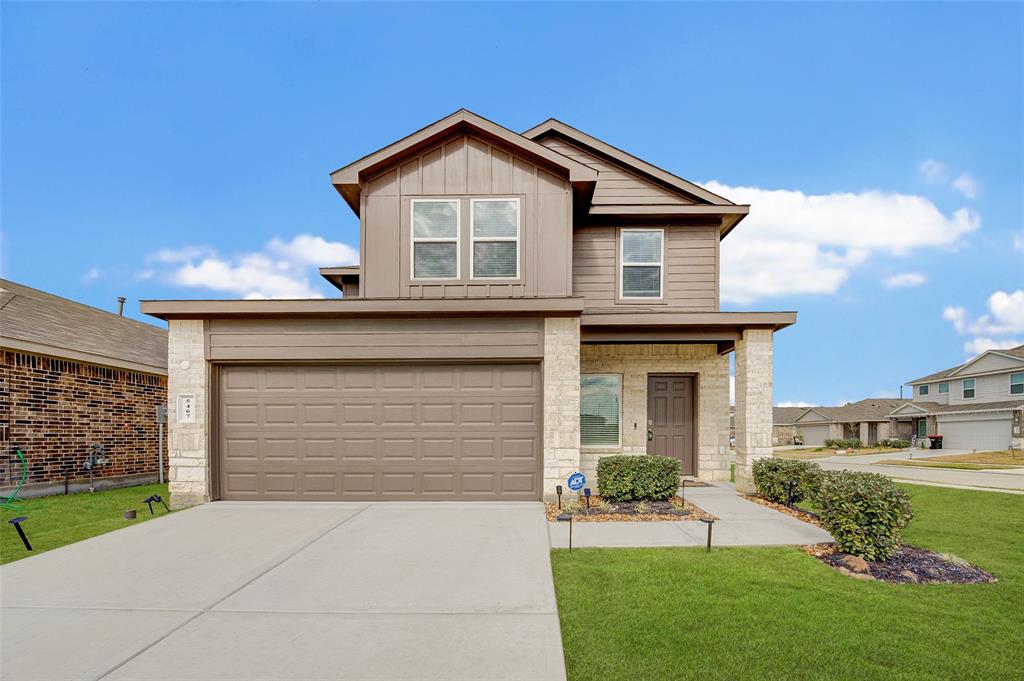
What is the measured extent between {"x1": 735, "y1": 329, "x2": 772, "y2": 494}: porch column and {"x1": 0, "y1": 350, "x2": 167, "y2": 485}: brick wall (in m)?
14.5

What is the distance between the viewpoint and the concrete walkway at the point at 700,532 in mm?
6832

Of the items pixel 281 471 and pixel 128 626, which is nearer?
pixel 128 626

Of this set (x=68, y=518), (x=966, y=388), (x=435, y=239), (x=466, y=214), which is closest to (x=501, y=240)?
(x=466, y=214)

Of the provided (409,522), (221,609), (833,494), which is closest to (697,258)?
(833,494)

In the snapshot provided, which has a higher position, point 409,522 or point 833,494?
point 833,494

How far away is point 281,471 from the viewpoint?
9422mm

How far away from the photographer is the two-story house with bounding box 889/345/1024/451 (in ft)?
101

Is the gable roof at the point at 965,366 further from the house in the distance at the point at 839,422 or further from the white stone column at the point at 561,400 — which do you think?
the white stone column at the point at 561,400

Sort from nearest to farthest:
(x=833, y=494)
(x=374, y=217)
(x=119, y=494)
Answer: (x=833, y=494) → (x=374, y=217) → (x=119, y=494)

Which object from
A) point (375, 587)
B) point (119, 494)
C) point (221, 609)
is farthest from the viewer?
point (119, 494)

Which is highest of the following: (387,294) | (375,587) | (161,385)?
(387,294)

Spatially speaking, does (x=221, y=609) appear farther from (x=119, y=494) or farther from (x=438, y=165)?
(x=119, y=494)

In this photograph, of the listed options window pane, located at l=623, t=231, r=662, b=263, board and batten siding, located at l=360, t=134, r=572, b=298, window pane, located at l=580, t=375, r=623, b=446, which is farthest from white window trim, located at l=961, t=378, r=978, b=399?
board and batten siding, located at l=360, t=134, r=572, b=298

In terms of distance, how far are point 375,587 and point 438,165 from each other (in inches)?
304
